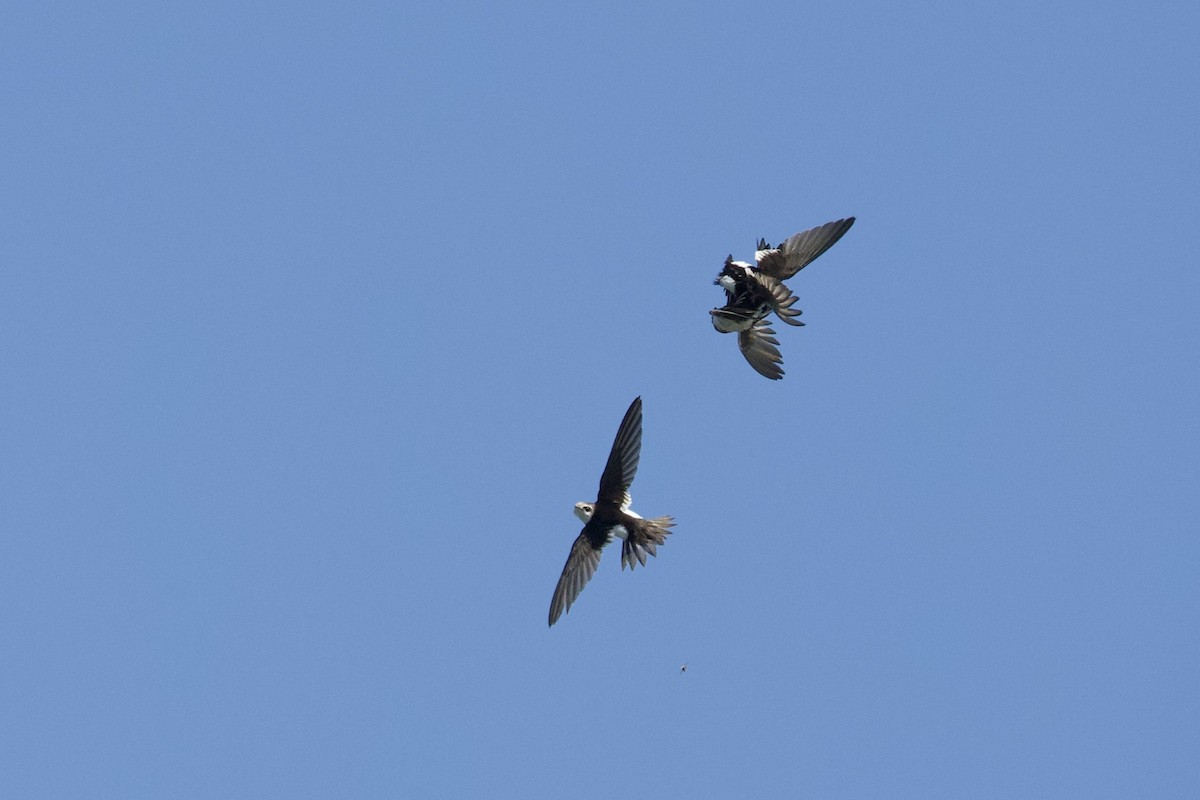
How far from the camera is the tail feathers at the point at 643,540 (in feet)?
72.4

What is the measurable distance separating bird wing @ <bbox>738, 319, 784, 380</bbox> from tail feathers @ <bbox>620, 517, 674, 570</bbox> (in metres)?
2.98

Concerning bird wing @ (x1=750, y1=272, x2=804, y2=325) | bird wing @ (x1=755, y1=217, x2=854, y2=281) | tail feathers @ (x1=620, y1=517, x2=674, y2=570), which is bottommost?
tail feathers @ (x1=620, y1=517, x2=674, y2=570)

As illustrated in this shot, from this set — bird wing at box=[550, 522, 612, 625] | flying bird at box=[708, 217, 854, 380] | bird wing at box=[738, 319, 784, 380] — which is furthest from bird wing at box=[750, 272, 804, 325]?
bird wing at box=[550, 522, 612, 625]

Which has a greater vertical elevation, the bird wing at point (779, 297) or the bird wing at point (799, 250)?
the bird wing at point (799, 250)

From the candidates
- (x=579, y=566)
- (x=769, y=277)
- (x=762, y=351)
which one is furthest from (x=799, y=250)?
(x=579, y=566)

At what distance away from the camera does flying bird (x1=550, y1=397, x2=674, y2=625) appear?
22062mm

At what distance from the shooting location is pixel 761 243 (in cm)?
2288

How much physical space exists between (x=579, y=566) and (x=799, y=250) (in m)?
4.65

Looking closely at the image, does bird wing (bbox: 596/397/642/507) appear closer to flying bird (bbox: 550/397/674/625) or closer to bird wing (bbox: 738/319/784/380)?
flying bird (bbox: 550/397/674/625)

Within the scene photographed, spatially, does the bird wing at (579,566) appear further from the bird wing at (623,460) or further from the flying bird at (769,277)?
the flying bird at (769,277)

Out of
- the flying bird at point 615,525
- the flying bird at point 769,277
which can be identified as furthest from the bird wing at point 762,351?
the flying bird at point 615,525

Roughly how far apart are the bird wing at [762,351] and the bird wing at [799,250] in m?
1.40

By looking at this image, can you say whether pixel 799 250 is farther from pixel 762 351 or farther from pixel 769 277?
pixel 762 351

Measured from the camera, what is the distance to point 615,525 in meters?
22.4
